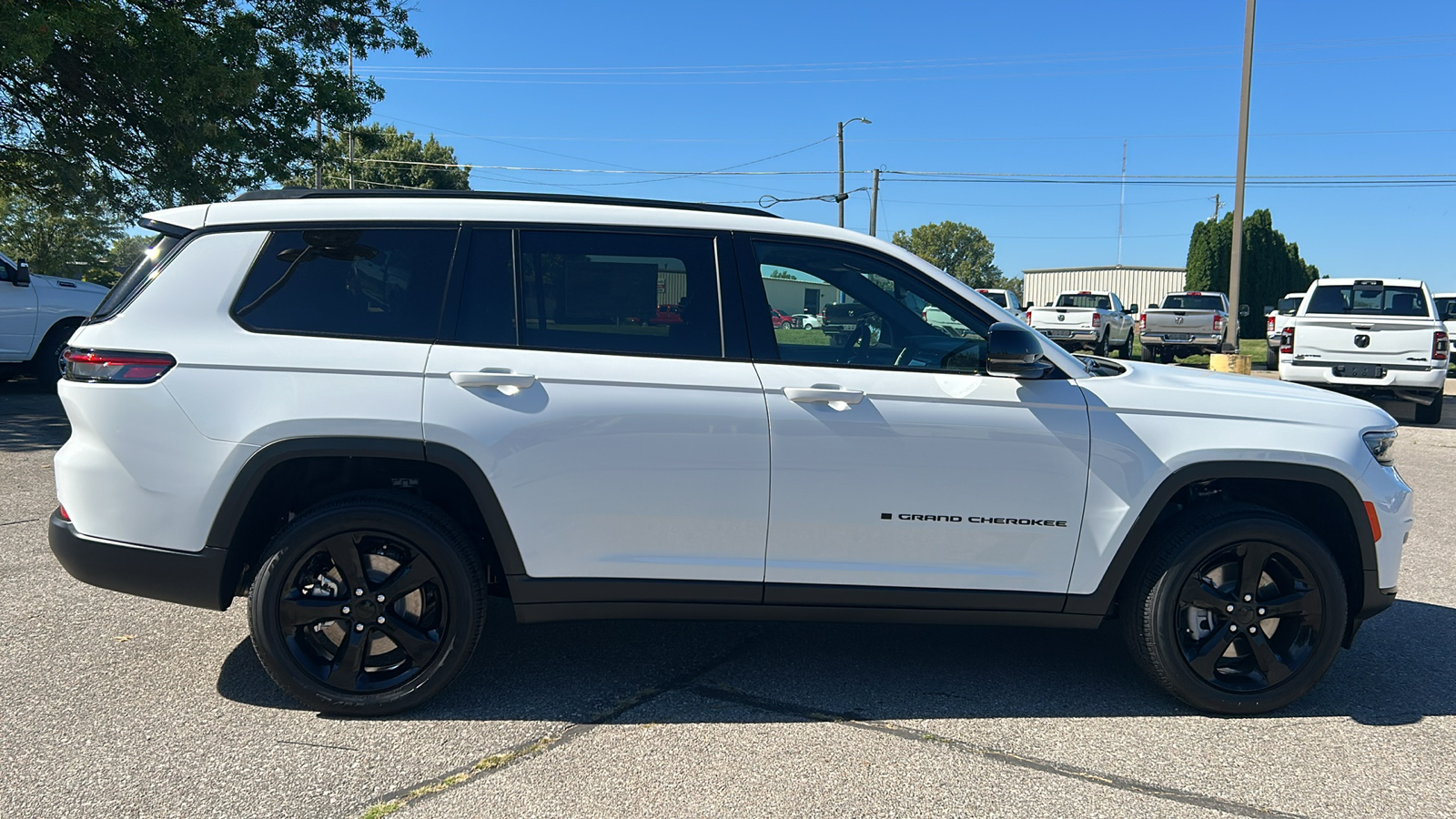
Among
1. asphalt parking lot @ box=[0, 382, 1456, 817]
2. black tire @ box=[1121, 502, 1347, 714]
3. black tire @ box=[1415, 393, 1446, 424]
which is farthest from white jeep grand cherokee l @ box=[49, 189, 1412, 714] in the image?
black tire @ box=[1415, 393, 1446, 424]

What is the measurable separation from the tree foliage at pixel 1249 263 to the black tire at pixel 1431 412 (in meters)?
29.9

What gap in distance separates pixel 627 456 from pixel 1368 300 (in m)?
15.0

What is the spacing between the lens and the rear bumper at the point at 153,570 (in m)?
3.44

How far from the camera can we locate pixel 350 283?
3.54m

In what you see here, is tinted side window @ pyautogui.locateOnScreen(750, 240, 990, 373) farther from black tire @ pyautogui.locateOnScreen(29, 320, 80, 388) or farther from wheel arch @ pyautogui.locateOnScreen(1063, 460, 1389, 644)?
black tire @ pyautogui.locateOnScreen(29, 320, 80, 388)

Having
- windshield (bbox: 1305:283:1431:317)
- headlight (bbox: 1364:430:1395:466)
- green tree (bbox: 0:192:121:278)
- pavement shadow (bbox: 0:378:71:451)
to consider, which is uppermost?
green tree (bbox: 0:192:121:278)

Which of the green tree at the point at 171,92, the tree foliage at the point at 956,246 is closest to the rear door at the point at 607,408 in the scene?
the green tree at the point at 171,92

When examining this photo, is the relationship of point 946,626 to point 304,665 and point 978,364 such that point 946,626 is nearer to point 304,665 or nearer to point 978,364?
point 978,364

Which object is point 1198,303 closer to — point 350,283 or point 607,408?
point 607,408

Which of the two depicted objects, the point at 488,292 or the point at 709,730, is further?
the point at 488,292

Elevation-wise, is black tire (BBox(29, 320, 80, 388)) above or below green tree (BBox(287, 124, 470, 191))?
below

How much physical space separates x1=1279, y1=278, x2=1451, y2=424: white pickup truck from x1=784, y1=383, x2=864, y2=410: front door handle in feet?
40.3

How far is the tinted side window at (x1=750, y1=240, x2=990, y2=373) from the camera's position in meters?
3.65

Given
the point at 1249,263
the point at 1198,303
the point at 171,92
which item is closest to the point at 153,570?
the point at 171,92
